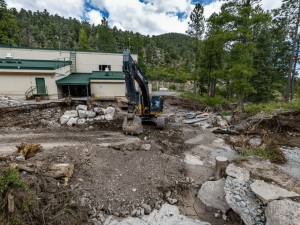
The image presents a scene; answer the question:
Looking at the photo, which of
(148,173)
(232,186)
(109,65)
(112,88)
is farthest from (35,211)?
(109,65)

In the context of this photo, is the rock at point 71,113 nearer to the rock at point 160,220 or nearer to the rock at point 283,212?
the rock at point 160,220

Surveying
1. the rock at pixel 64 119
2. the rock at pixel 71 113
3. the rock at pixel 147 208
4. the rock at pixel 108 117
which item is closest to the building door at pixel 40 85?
the rock at pixel 71 113

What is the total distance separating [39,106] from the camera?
15172 millimetres

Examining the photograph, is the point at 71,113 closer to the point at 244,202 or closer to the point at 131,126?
the point at 131,126

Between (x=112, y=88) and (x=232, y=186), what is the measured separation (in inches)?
721

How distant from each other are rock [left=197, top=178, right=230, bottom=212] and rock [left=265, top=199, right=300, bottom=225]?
1629 mm

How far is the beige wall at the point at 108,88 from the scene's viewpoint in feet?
68.5

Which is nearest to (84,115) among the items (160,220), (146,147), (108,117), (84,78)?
(108,117)

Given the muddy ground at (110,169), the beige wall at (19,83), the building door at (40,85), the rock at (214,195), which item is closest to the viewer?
the muddy ground at (110,169)

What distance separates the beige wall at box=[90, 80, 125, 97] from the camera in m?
20.9

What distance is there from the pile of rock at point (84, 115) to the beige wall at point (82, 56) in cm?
1127

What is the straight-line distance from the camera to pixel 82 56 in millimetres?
24219

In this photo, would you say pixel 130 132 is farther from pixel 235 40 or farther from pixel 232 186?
pixel 235 40

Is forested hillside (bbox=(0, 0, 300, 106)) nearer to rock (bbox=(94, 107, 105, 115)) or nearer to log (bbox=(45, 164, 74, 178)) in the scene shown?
rock (bbox=(94, 107, 105, 115))
